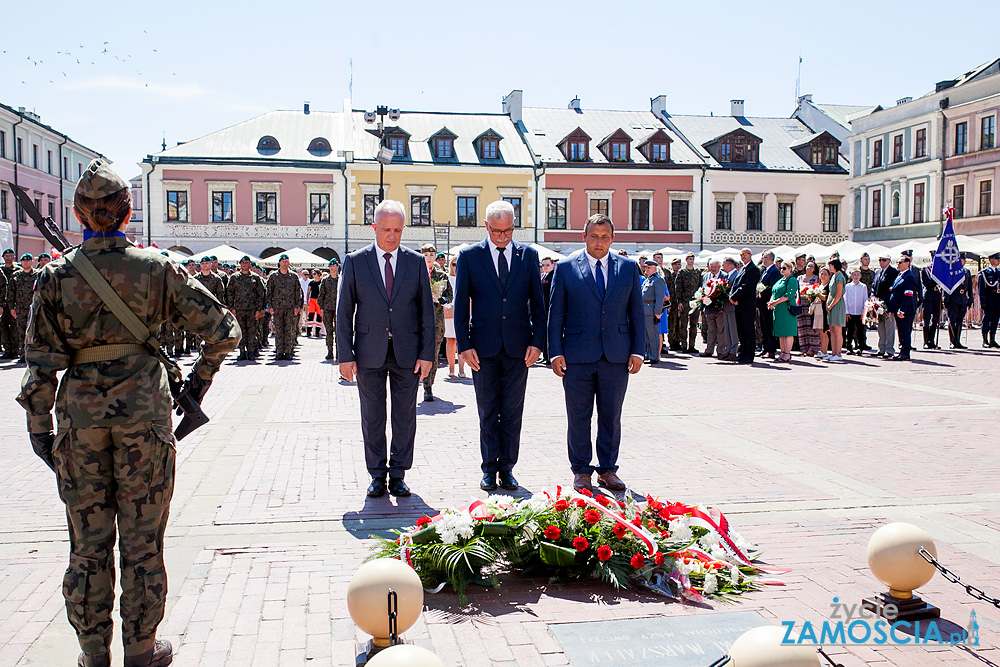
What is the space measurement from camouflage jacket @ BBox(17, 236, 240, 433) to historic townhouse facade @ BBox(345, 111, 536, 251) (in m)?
39.8

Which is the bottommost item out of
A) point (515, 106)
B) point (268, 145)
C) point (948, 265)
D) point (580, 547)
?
point (580, 547)

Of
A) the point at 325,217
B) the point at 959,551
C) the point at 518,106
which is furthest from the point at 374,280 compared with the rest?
the point at 518,106

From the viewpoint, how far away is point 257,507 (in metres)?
5.59

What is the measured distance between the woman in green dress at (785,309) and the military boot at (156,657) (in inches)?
576

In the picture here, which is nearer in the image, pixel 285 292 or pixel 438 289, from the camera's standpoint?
pixel 438 289

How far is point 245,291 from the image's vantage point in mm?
17578

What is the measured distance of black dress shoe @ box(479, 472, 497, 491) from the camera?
6.09 m

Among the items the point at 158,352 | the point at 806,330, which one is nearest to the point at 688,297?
the point at 806,330

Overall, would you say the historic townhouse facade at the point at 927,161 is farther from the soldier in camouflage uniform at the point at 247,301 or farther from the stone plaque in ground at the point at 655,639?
the stone plaque in ground at the point at 655,639

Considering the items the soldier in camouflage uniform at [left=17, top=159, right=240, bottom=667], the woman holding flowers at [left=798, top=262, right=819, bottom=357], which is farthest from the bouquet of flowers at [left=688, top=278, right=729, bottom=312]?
the soldier in camouflage uniform at [left=17, top=159, right=240, bottom=667]

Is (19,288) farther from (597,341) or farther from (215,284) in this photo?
(597,341)

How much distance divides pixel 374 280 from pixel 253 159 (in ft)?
126

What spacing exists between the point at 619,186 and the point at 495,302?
40005 millimetres

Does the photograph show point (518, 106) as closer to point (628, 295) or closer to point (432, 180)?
point (432, 180)
